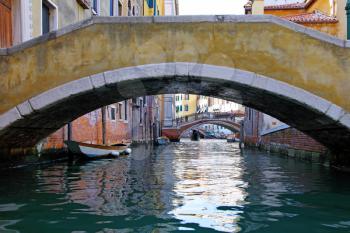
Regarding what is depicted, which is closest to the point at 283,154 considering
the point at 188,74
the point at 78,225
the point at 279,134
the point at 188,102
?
the point at 279,134

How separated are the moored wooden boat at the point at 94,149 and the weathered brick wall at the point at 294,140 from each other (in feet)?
16.2

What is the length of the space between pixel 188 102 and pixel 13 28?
56.6 meters

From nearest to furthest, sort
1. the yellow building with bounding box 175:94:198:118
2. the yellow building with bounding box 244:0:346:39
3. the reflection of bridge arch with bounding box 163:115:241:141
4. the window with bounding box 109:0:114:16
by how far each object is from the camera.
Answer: the yellow building with bounding box 244:0:346:39
the window with bounding box 109:0:114:16
the reflection of bridge arch with bounding box 163:115:241:141
the yellow building with bounding box 175:94:198:118

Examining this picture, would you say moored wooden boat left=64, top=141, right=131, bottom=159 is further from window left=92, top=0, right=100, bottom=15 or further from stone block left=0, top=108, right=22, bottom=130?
stone block left=0, top=108, right=22, bottom=130

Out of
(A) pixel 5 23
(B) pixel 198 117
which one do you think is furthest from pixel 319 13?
(B) pixel 198 117

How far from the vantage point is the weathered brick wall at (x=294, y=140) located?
36.9 ft

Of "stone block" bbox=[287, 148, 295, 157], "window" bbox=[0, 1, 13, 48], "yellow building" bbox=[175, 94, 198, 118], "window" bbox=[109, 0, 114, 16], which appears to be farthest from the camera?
"yellow building" bbox=[175, 94, 198, 118]

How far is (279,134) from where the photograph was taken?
50.8 feet

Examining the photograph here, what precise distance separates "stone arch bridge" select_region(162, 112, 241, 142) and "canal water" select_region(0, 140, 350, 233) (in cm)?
2847

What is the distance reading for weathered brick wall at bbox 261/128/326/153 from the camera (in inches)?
Result: 443

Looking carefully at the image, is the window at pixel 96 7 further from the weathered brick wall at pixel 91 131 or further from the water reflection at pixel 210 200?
the water reflection at pixel 210 200

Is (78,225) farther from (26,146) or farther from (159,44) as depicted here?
(26,146)

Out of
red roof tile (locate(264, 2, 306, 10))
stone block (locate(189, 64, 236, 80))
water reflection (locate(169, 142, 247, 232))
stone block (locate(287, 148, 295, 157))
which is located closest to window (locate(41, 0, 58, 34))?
water reflection (locate(169, 142, 247, 232))

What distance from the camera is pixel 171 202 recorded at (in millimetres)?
5566
